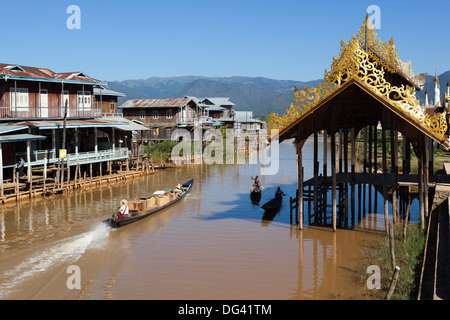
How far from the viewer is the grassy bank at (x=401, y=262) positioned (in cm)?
1296

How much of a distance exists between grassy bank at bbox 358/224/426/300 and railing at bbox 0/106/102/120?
26.0m

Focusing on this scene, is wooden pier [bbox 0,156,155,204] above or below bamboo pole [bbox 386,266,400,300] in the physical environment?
above

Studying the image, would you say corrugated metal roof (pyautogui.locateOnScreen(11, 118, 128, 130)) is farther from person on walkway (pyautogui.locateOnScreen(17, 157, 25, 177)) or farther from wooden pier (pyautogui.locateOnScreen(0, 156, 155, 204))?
wooden pier (pyautogui.locateOnScreen(0, 156, 155, 204))

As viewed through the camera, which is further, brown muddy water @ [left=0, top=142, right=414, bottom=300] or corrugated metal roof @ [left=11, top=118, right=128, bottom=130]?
corrugated metal roof @ [left=11, top=118, right=128, bottom=130]

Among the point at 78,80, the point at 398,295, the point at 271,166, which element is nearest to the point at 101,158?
the point at 78,80

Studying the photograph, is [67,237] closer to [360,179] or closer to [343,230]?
[343,230]

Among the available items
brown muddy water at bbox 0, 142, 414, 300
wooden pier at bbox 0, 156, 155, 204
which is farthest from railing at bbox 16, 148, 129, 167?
brown muddy water at bbox 0, 142, 414, 300

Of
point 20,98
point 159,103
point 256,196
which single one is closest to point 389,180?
point 256,196

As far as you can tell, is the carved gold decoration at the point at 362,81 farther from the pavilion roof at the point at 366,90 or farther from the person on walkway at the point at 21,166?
the person on walkway at the point at 21,166

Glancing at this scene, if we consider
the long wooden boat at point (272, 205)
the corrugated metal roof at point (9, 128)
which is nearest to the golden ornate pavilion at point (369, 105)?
the long wooden boat at point (272, 205)

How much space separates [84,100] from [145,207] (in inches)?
726

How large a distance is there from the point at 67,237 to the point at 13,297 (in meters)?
6.88

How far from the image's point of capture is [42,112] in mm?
34094

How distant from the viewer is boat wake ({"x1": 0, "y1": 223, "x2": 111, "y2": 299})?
14.9 meters
